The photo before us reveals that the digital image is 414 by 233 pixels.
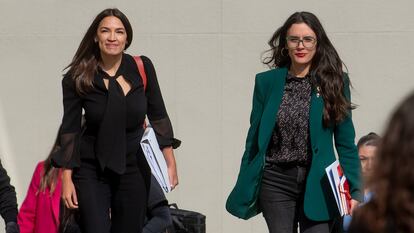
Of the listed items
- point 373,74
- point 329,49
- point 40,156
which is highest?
point 329,49

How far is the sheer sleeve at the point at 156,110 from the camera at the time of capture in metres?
5.94

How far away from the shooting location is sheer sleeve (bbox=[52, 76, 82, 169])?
5711 mm

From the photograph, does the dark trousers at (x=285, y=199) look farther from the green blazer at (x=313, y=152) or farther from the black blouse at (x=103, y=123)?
the black blouse at (x=103, y=123)

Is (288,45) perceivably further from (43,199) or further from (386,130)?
(386,130)

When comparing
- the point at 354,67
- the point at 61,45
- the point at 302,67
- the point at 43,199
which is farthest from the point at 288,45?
the point at 61,45

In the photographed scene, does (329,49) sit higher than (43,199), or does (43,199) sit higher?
(329,49)

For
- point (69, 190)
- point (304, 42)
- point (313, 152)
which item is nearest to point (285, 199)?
point (313, 152)

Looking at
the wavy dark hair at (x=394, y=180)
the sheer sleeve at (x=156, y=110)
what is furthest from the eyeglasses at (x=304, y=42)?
the wavy dark hair at (x=394, y=180)

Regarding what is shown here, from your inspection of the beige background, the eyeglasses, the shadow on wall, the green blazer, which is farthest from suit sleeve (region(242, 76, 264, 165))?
the shadow on wall

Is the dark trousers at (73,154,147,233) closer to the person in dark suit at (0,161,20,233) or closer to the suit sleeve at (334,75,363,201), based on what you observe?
the person in dark suit at (0,161,20,233)

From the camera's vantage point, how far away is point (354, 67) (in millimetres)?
8125

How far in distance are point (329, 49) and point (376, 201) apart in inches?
131

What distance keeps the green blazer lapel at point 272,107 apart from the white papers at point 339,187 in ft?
1.22

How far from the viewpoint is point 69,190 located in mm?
5734
